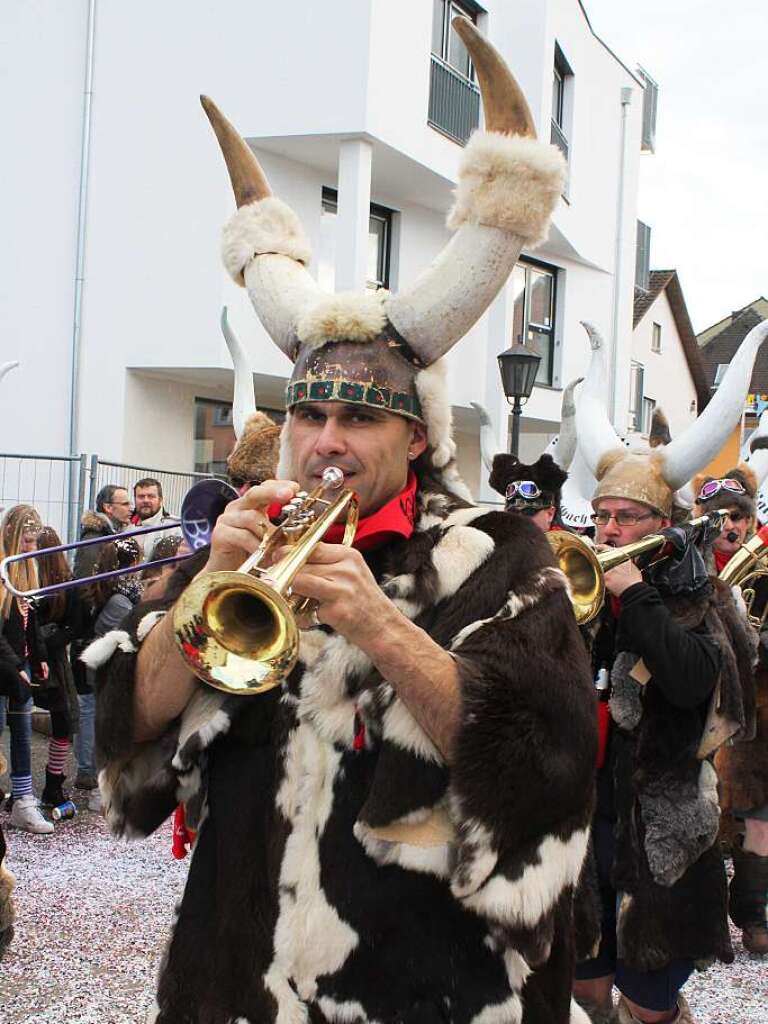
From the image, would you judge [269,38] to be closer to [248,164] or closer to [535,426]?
[535,426]

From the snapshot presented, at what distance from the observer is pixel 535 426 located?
1936cm

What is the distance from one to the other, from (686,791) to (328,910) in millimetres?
1811

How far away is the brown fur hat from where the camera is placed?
4223 millimetres

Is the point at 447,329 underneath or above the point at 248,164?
underneath

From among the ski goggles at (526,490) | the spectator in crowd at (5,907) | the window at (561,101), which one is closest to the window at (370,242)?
the window at (561,101)

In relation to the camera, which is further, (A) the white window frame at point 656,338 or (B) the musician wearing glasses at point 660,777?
(A) the white window frame at point 656,338

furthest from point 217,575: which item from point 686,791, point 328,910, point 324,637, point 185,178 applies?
point 185,178

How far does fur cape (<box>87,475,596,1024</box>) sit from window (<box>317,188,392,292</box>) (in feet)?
41.6

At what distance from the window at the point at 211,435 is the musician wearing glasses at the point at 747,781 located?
9.75 m

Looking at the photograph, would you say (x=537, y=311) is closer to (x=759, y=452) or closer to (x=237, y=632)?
(x=759, y=452)

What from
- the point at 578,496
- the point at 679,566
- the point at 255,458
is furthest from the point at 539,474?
the point at 679,566

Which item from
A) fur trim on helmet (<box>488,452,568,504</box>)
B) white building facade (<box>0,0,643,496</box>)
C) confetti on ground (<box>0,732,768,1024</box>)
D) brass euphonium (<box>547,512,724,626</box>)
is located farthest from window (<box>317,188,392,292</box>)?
brass euphonium (<box>547,512,724,626</box>)

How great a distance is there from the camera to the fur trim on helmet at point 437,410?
235cm

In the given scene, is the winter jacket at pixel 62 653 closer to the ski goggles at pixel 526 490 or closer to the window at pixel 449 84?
the ski goggles at pixel 526 490
